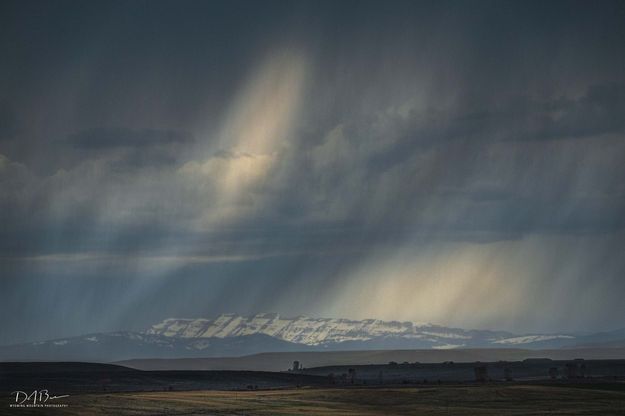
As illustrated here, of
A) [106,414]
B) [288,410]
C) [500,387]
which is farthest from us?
[500,387]

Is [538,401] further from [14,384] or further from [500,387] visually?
[14,384]

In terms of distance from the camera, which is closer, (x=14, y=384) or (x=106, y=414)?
(x=106, y=414)

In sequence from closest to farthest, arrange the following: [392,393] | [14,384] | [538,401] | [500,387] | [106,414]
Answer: [106,414] → [538,401] → [392,393] → [500,387] → [14,384]

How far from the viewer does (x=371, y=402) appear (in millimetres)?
Answer: 156375

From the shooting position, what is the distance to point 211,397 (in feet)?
532

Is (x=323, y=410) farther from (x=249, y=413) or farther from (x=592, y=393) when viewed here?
(x=592, y=393)

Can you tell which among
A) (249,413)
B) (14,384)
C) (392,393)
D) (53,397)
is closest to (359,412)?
(249,413)

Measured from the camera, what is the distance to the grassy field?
5399 inches

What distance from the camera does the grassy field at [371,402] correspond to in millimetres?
137125

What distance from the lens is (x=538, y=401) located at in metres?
154

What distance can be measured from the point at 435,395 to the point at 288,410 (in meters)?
31.0

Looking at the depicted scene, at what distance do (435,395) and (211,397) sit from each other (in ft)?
107

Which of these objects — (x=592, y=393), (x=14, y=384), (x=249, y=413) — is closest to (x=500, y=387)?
(x=592, y=393)

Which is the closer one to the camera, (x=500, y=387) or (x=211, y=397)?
(x=211, y=397)
